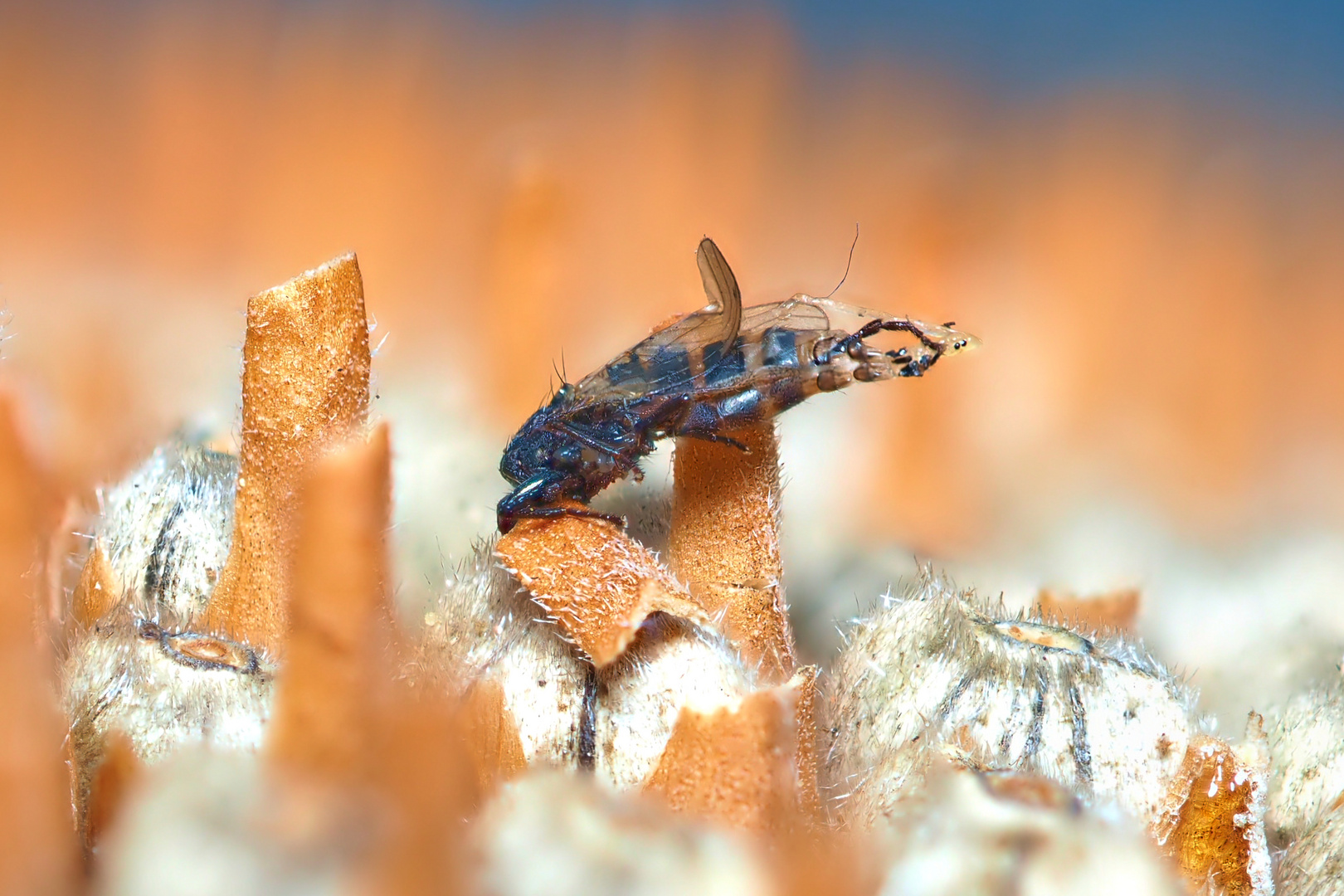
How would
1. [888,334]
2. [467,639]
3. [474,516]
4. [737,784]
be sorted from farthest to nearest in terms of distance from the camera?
[888,334]
[474,516]
[467,639]
[737,784]

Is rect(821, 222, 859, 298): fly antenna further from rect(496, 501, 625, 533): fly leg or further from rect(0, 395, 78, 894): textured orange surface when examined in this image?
rect(0, 395, 78, 894): textured orange surface

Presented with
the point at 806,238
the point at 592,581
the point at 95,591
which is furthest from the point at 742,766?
the point at 806,238

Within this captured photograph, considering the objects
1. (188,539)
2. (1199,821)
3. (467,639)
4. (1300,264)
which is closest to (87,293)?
(188,539)

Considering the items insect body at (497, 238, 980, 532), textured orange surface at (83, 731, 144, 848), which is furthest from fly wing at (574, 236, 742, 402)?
textured orange surface at (83, 731, 144, 848)

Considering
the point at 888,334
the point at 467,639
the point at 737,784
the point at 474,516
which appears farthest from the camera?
the point at 888,334

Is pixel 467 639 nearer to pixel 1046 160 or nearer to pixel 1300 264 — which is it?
pixel 1046 160

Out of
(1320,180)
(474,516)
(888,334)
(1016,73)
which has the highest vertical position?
(1016,73)
